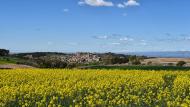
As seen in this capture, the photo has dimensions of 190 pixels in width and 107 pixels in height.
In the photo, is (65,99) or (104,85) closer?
(65,99)

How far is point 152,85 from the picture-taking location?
81.8 feet

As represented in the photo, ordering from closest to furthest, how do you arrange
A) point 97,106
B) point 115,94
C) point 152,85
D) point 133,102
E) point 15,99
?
point 97,106 → point 133,102 → point 15,99 → point 115,94 → point 152,85

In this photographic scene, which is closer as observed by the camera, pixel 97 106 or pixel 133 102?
pixel 97 106

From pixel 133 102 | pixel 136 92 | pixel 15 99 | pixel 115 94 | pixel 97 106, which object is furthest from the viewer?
pixel 136 92

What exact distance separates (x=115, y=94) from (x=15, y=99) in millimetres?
3910

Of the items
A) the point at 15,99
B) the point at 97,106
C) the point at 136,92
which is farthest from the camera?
the point at 136,92

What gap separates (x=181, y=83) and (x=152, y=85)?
1.44 metres

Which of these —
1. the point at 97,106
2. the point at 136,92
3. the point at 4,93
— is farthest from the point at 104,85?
the point at 97,106

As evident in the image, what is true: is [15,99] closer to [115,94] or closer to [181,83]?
[115,94]

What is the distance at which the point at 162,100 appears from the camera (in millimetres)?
18453

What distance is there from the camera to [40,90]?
2100 cm

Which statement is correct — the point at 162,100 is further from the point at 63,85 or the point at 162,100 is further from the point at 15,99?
the point at 63,85

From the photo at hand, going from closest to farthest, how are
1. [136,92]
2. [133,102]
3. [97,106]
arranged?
[97,106], [133,102], [136,92]

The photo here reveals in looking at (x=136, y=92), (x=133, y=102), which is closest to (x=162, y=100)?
(x=133, y=102)
